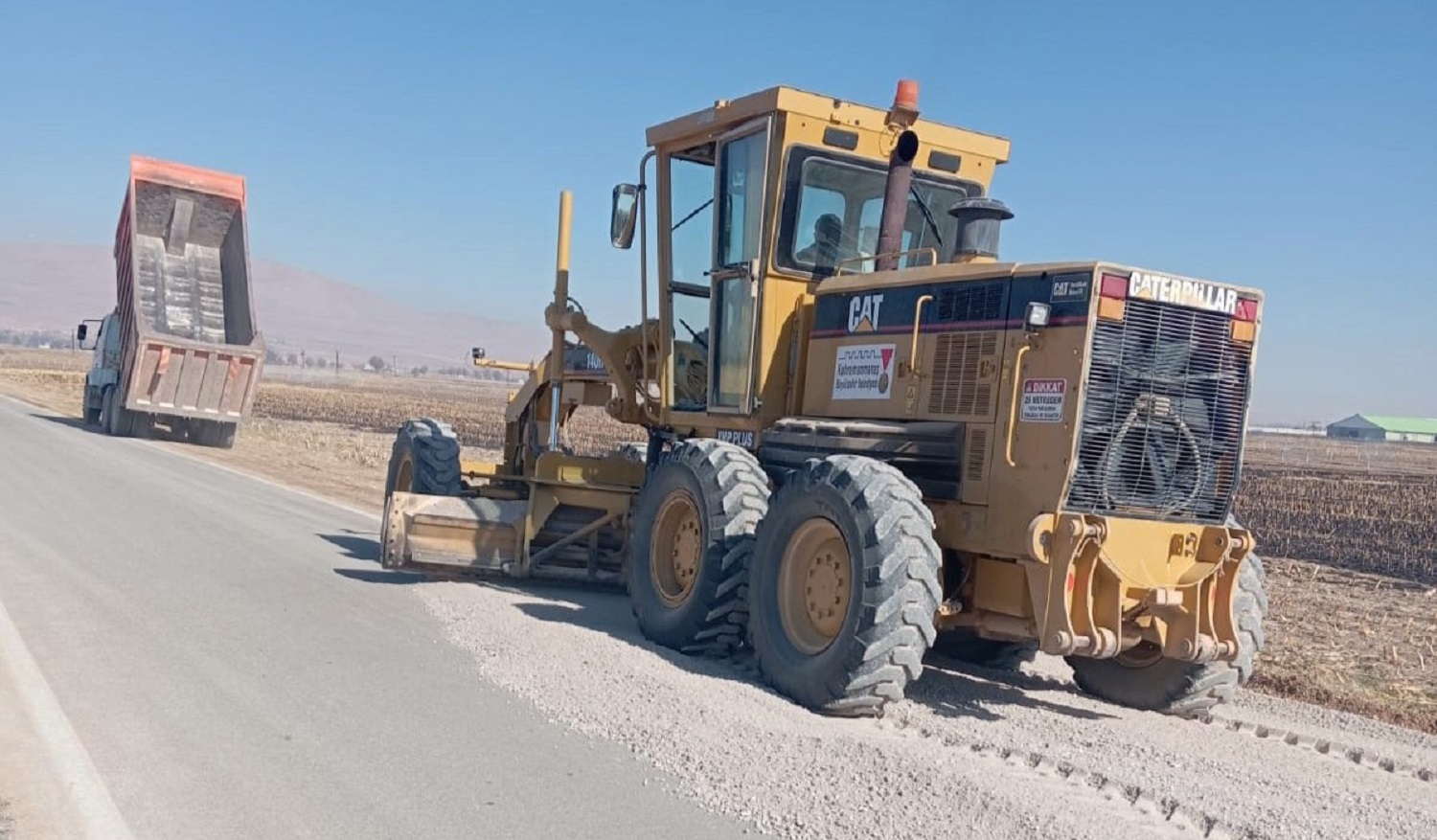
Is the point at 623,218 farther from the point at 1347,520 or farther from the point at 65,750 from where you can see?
the point at 1347,520

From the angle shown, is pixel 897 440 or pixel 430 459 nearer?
pixel 897 440

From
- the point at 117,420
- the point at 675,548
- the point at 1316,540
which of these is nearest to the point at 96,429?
the point at 117,420

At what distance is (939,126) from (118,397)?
20.9m

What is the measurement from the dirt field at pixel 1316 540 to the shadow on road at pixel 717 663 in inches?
77.2

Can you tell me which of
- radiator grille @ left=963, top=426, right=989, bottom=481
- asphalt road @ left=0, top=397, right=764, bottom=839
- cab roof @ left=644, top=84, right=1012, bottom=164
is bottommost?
asphalt road @ left=0, top=397, right=764, bottom=839

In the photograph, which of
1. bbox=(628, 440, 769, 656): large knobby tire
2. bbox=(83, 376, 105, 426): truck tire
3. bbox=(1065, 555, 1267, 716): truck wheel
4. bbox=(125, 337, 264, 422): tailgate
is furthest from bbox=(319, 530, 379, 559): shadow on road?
bbox=(83, 376, 105, 426): truck tire

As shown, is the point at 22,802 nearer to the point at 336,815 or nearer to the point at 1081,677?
the point at 336,815

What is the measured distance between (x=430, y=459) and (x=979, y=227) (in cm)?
593

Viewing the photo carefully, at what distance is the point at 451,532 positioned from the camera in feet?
33.5

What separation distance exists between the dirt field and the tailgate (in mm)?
913

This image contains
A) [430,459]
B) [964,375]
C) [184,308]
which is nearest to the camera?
[964,375]

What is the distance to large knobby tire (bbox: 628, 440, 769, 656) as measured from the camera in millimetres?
8094

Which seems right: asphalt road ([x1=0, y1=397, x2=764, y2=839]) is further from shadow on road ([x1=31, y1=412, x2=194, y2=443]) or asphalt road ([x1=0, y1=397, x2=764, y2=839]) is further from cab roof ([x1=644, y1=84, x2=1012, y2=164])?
shadow on road ([x1=31, y1=412, x2=194, y2=443])

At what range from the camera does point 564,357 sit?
38.7 ft
